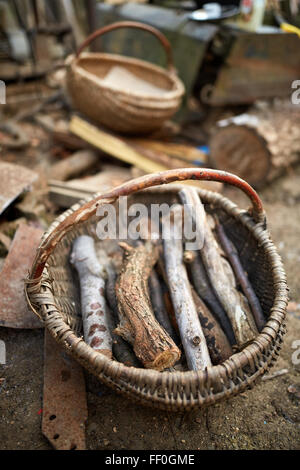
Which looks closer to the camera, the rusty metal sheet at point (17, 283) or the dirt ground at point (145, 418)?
the dirt ground at point (145, 418)

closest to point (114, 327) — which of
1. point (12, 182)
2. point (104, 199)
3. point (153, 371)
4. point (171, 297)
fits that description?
point (171, 297)

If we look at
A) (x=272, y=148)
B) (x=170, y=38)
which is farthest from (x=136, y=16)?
(x=272, y=148)

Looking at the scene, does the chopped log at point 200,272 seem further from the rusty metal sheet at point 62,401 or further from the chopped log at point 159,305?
the rusty metal sheet at point 62,401

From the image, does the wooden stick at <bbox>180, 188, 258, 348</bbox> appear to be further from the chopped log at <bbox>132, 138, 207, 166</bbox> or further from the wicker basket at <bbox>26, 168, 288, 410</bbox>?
the chopped log at <bbox>132, 138, 207, 166</bbox>

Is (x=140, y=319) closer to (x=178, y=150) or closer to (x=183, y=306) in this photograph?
(x=183, y=306)

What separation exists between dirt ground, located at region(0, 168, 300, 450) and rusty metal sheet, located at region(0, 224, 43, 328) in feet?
0.43

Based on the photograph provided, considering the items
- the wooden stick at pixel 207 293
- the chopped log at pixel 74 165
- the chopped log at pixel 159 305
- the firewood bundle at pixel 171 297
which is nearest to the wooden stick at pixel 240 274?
the firewood bundle at pixel 171 297

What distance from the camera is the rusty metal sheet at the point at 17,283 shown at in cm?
179

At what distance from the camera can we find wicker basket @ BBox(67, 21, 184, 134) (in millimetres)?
2840

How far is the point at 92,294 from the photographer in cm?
177

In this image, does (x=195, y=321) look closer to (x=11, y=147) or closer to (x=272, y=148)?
(x=272, y=148)

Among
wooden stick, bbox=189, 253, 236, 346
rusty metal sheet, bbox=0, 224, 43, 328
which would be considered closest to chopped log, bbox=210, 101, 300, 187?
wooden stick, bbox=189, 253, 236, 346

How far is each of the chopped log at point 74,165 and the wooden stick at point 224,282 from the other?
57.5 inches

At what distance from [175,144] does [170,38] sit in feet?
4.39
